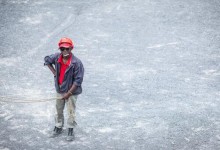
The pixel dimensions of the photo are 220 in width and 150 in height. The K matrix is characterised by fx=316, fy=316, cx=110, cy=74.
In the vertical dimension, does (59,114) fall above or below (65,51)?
below

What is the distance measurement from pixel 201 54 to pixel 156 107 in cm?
319

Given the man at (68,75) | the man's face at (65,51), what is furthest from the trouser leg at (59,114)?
the man's face at (65,51)

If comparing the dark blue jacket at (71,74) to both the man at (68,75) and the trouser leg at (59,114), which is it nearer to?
the man at (68,75)

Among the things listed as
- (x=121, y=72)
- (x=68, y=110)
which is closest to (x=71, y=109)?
(x=68, y=110)

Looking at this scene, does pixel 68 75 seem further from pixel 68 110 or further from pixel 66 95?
pixel 68 110

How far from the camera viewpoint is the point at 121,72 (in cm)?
833

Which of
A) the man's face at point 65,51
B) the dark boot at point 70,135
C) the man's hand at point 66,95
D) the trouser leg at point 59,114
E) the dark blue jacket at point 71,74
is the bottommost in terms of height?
the dark boot at point 70,135

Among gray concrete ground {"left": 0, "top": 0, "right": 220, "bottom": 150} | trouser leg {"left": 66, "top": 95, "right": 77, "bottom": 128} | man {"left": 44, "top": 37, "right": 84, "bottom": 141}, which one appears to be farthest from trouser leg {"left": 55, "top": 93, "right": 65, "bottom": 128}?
gray concrete ground {"left": 0, "top": 0, "right": 220, "bottom": 150}

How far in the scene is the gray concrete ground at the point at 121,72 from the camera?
5957 millimetres

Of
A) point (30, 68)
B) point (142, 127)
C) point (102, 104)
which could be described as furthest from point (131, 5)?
point (142, 127)

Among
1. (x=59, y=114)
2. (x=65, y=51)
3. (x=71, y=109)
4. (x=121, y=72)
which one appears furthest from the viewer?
(x=121, y=72)

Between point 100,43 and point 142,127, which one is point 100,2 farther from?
point 142,127

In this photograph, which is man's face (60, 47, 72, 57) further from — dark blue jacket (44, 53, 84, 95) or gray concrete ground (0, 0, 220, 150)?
gray concrete ground (0, 0, 220, 150)

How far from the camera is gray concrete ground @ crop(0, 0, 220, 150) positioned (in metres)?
5.96
